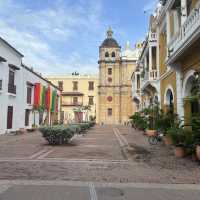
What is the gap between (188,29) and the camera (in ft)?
32.7

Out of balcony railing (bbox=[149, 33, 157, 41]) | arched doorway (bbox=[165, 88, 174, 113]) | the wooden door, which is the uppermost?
balcony railing (bbox=[149, 33, 157, 41])

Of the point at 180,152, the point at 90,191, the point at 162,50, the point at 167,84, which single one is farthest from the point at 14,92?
the point at 90,191

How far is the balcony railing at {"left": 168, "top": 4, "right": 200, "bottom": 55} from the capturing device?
9.05 m

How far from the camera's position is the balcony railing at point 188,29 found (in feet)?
29.7

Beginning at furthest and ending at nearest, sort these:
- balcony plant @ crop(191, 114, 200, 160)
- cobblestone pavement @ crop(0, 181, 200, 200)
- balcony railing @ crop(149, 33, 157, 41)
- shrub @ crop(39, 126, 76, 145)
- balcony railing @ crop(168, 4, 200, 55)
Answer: balcony railing @ crop(149, 33, 157, 41) → shrub @ crop(39, 126, 76, 145) → balcony railing @ crop(168, 4, 200, 55) → balcony plant @ crop(191, 114, 200, 160) → cobblestone pavement @ crop(0, 181, 200, 200)

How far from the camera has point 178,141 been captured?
31.4 ft

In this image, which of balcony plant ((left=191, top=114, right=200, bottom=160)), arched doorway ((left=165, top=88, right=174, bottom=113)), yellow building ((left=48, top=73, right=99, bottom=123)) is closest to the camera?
balcony plant ((left=191, top=114, right=200, bottom=160))

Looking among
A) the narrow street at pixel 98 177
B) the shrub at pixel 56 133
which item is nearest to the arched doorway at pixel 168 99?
the shrub at pixel 56 133

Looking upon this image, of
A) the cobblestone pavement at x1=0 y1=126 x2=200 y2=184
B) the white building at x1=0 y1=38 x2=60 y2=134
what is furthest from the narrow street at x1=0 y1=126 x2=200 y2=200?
the white building at x1=0 y1=38 x2=60 y2=134

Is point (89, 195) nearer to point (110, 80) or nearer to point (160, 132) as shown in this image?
point (160, 132)

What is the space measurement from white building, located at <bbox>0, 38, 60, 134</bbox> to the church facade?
79.7 ft

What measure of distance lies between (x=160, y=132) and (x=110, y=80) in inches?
1501

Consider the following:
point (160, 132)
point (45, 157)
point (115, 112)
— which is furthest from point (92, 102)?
point (45, 157)

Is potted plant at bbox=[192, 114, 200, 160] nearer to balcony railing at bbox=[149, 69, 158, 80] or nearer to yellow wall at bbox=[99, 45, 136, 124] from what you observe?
balcony railing at bbox=[149, 69, 158, 80]
